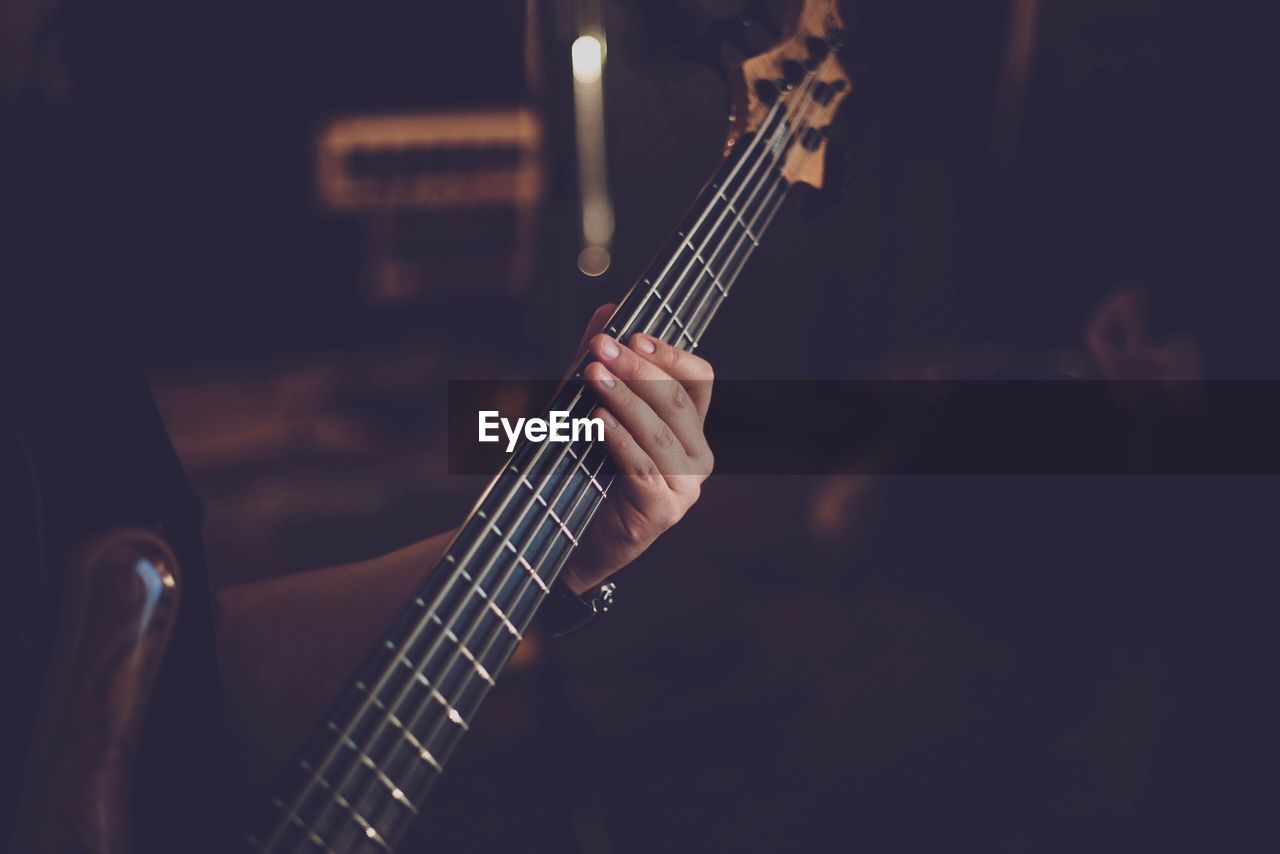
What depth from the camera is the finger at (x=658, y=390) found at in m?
0.65

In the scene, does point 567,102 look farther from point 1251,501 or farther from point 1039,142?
point 1251,501

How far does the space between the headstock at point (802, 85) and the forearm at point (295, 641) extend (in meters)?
0.50

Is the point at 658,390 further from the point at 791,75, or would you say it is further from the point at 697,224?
the point at 791,75

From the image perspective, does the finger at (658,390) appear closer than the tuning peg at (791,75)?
Yes

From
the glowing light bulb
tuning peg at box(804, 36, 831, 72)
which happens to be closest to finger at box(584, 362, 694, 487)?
tuning peg at box(804, 36, 831, 72)

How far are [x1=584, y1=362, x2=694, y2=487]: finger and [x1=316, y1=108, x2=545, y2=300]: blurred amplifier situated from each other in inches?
105

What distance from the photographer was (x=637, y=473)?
27.4 inches

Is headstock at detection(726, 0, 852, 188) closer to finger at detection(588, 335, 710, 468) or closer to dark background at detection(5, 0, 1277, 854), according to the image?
dark background at detection(5, 0, 1277, 854)

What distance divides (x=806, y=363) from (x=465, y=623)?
2.75 metres

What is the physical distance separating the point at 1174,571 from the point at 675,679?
1.06 meters

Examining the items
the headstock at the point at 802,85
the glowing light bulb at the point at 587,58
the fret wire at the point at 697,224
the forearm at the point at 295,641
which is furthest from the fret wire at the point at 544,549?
the glowing light bulb at the point at 587,58

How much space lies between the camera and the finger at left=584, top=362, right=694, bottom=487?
0.65 metres

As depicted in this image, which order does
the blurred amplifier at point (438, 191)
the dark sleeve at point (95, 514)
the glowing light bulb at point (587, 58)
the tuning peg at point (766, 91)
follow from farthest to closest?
the blurred amplifier at point (438, 191) → the glowing light bulb at point (587, 58) → the tuning peg at point (766, 91) → the dark sleeve at point (95, 514)

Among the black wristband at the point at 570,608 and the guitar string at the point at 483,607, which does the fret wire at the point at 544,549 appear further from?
the black wristband at the point at 570,608
